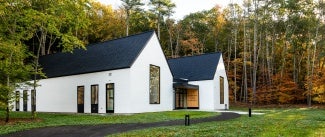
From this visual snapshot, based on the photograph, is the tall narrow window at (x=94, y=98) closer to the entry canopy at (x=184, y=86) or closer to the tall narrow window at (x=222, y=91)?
the entry canopy at (x=184, y=86)

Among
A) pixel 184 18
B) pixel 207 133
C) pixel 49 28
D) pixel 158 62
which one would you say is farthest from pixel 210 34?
pixel 207 133

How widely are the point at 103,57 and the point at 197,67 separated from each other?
11.1 metres

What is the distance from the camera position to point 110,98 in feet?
76.2

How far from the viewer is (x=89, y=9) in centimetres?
2155

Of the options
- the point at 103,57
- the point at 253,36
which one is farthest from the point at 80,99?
the point at 253,36

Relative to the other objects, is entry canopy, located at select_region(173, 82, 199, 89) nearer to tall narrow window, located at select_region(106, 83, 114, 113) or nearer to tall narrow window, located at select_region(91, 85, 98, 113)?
tall narrow window, located at select_region(106, 83, 114, 113)

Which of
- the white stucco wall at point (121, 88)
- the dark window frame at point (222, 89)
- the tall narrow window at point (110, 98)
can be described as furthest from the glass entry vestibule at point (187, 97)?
the tall narrow window at point (110, 98)

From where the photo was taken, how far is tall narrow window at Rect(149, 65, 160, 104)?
81.6 ft

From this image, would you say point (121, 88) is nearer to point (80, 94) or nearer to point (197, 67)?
point (80, 94)

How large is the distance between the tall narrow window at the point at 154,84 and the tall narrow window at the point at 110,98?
10.3 ft

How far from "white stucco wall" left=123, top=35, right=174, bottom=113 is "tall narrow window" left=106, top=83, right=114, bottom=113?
1.45 meters

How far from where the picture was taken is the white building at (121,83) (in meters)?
22.7

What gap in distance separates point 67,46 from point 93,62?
227 inches

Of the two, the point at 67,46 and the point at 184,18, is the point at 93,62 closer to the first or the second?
the point at 67,46
